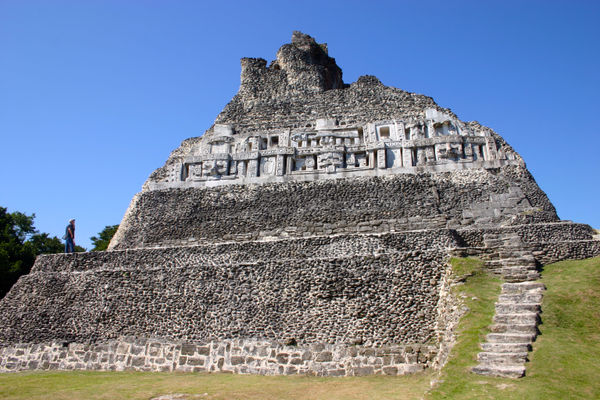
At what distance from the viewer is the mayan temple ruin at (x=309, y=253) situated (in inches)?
417

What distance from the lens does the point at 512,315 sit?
329 inches

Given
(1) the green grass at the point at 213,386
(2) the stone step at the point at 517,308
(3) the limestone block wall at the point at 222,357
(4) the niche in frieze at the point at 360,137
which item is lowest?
(1) the green grass at the point at 213,386

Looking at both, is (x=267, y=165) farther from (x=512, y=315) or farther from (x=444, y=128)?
(x=512, y=315)

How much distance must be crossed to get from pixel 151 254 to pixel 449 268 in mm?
Result: 8544

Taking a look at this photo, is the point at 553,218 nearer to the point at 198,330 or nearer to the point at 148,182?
the point at 198,330

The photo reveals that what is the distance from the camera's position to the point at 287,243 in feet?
42.3

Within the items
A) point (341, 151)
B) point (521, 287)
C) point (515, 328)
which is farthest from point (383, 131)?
point (515, 328)

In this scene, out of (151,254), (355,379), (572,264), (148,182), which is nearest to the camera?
(355,379)

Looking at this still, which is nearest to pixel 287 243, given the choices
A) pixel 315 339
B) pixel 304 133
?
pixel 315 339

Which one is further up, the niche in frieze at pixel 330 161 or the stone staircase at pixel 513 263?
the niche in frieze at pixel 330 161

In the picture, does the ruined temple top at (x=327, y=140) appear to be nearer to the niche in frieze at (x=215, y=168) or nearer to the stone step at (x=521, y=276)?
the niche in frieze at (x=215, y=168)

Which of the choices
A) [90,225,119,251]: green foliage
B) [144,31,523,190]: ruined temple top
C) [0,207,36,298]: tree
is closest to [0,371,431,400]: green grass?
[144,31,523,190]: ruined temple top

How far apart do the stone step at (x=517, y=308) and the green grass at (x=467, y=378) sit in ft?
0.54

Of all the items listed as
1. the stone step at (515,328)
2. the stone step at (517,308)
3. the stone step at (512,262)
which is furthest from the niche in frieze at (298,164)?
the stone step at (515,328)
